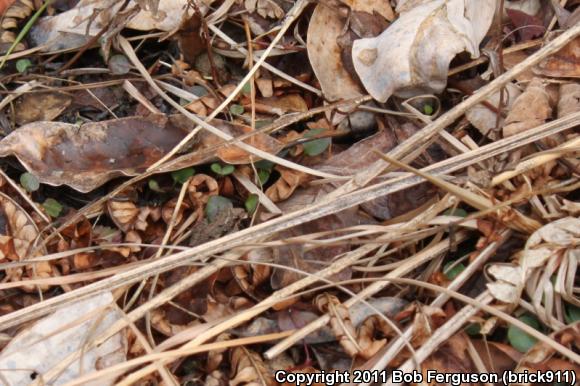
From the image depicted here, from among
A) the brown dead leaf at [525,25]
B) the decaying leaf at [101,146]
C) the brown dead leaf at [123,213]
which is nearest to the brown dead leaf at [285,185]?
the decaying leaf at [101,146]

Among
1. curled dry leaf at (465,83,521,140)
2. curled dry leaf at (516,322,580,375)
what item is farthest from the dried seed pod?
curled dry leaf at (516,322,580,375)

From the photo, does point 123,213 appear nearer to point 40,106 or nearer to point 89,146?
point 89,146

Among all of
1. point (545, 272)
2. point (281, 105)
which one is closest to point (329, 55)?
point (281, 105)

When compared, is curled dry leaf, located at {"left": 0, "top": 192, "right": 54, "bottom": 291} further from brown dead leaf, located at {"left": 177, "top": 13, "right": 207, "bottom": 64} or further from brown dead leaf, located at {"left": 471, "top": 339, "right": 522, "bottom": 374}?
brown dead leaf, located at {"left": 471, "top": 339, "right": 522, "bottom": 374}

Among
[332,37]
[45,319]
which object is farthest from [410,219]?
[45,319]

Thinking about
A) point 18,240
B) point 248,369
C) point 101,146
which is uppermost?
point 101,146
